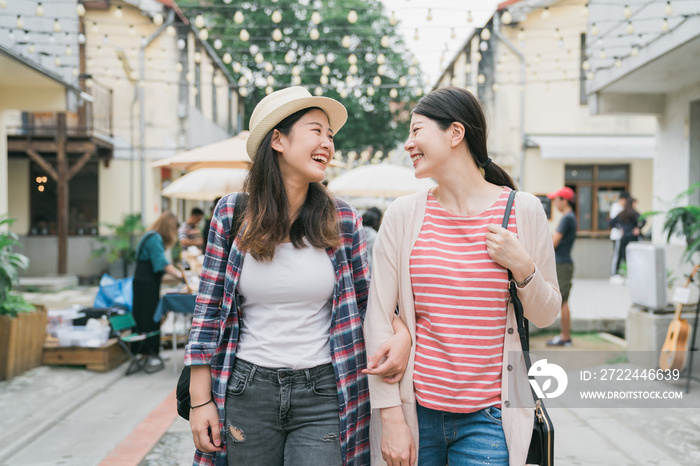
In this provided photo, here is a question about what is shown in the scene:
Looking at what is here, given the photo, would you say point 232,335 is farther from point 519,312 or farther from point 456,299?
point 519,312

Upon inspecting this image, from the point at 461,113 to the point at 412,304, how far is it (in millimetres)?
663

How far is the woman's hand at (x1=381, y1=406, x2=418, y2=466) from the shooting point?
1.97 m

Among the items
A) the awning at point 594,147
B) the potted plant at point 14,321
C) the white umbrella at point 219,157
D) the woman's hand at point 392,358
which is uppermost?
the awning at point 594,147

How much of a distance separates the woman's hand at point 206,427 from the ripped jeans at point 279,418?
0.13 ft

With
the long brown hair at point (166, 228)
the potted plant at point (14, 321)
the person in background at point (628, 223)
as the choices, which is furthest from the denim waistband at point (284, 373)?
the person in background at point (628, 223)

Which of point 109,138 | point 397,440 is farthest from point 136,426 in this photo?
point 109,138

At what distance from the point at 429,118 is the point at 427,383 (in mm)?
880

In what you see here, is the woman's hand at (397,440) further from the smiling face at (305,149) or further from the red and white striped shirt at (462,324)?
the smiling face at (305,149)

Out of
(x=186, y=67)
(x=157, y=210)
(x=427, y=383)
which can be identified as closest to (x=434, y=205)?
(x=427, y=383)

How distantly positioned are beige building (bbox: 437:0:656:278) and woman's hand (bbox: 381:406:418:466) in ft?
49.9

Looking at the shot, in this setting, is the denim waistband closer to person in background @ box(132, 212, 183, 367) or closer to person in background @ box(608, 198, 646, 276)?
person in background @ box(132, 212, 183, 367)

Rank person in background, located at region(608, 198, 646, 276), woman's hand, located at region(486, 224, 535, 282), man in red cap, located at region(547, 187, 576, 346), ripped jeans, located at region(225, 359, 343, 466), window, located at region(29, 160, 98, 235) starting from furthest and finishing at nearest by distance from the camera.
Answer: window, located at region(29, 160, 98, 235) → person in background, located at region(608, 198, 646, 276) → man in red cap, located at region(547, 187, 576, 346) → ripped jeans, located at region(225, 359, 343, 466) → woman's hand, located at region(486, 224, 535, 282)

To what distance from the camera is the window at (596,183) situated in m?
17.1

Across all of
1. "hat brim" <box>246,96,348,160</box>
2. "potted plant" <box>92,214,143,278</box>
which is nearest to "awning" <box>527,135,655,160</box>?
"potted plant" <box>92,214,143,278</box>
